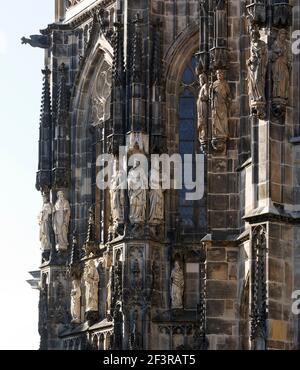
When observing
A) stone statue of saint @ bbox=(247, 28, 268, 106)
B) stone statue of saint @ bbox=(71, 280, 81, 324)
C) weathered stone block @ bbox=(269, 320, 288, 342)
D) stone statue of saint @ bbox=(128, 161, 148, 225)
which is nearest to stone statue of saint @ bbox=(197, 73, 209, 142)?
stone statue of saint @ bbox=(247, 28, 268, 106)

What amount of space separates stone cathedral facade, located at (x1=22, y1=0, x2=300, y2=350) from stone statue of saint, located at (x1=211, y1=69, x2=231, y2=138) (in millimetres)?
37

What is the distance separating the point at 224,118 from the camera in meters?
58.9

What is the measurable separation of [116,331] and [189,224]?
4.23 metres

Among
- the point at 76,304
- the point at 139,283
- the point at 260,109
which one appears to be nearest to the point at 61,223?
the point at 76,304

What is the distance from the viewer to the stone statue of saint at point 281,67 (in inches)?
2165

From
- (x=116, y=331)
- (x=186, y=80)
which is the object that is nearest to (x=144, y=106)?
(x=186, y=80)

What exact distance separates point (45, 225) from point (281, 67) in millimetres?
25494

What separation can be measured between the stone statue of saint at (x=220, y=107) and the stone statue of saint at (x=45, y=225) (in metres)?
21.0

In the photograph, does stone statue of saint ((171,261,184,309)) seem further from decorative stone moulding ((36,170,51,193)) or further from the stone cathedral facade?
decorative stone moulding ((36,170,51,193))

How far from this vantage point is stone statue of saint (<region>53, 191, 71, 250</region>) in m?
78.7

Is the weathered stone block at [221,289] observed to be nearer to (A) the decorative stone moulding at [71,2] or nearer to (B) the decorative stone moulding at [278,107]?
(B) the decorative stone moulding at [278,107]

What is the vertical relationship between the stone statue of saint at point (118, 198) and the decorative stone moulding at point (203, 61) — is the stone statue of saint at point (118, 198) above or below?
below

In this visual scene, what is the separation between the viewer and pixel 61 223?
78625 millimetres

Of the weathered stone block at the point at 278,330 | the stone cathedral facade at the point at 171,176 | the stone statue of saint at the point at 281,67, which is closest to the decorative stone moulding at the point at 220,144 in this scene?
the stone cathedral facade at the point at 171,176
